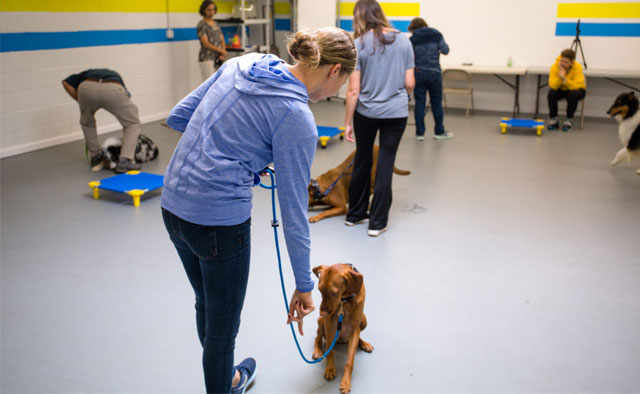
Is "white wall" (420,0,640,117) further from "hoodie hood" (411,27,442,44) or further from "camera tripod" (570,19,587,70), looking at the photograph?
"hoodie hood" (411,27,442,44)

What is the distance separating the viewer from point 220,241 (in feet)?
4.98

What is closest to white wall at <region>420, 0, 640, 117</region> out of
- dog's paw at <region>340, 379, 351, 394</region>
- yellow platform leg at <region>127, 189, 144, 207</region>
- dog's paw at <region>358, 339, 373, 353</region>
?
yellow platform leg at <region>127, 189, 144, 207</region>

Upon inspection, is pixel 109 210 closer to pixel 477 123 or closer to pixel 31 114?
Answer: pixel 31 114

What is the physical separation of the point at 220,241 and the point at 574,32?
24.5 feet

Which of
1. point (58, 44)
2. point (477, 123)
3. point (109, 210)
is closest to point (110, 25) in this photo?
point (58, 44)

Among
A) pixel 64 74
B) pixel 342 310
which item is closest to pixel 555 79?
pixel 64 74

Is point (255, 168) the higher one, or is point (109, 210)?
point (255, 168)

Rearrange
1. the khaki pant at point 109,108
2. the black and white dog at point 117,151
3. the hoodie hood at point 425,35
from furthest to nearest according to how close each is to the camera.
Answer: the hoodie hood at point 425,35 < the black and white dog at point 117,151 < the khaki pant at point 109,108

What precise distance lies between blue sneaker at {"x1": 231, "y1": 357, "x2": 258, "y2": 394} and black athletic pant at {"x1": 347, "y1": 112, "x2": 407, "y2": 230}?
1.67m

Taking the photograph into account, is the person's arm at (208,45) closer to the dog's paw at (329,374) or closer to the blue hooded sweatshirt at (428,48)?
the blue hooded sweatshirt at (428,48)

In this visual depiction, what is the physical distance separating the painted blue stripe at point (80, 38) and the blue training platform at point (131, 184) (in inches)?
82.2

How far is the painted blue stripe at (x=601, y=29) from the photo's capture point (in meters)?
7.35

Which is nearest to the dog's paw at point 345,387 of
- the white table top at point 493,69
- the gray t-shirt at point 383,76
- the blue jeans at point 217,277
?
the blue jeans at point 217,277

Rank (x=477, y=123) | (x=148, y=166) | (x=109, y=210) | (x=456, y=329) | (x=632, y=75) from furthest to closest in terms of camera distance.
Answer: (x=477, y=123)
(x=632, y=75)
(x=148, y=166)
(x=109, y=210)
(x=456, y=329)
